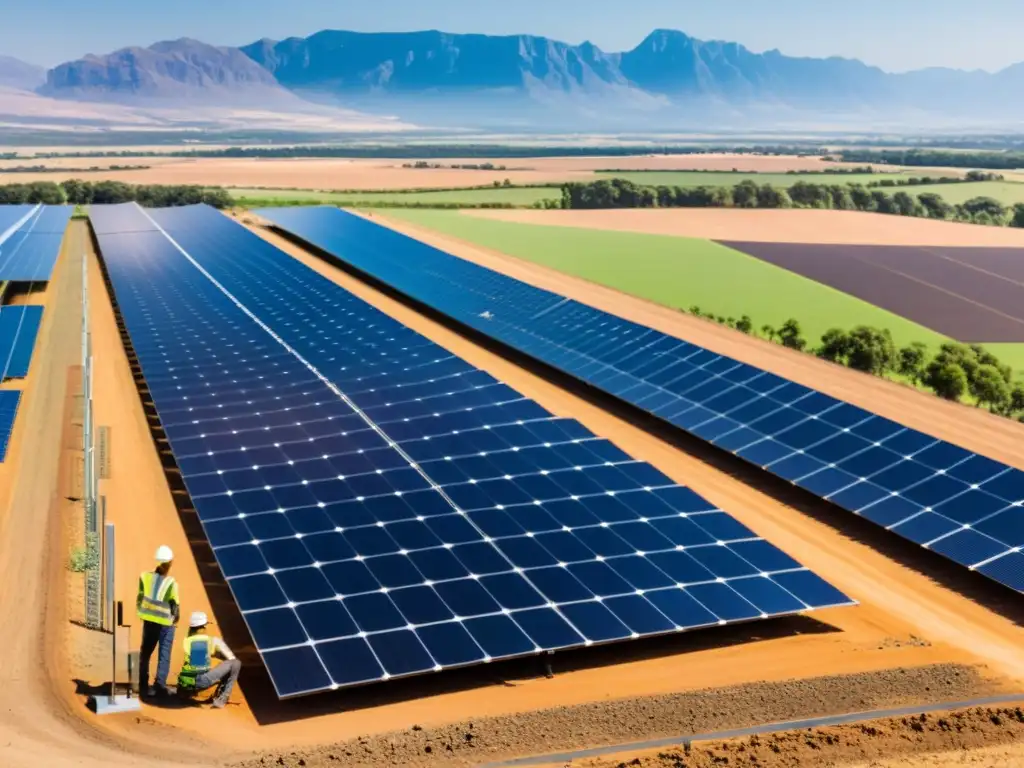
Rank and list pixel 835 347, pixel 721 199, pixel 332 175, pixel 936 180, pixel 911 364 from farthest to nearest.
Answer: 1. pixel 332 175
2. pixel 936 180
3. pixel 721 199
4. pixel 835 347
5. pixel 911 364

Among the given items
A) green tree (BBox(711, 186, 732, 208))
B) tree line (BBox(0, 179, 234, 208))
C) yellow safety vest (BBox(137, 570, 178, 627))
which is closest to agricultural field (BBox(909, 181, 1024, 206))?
green tree (BBox(711, 186, 732, 208))

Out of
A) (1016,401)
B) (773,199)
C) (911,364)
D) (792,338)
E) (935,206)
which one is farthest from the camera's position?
(773,199)

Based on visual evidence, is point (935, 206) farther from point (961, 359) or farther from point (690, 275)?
point (961, 359)

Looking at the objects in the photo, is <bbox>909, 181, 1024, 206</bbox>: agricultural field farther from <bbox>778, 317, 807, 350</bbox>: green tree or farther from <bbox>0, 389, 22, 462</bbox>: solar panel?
<bbox>0, 389, 22, 462</bbox>: solar panel

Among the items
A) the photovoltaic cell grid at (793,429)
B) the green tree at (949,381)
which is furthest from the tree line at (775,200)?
the green tree at (949,381)

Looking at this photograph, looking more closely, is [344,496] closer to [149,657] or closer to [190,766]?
[149,657]

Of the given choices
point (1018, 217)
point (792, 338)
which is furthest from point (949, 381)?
point (1018, 217)
